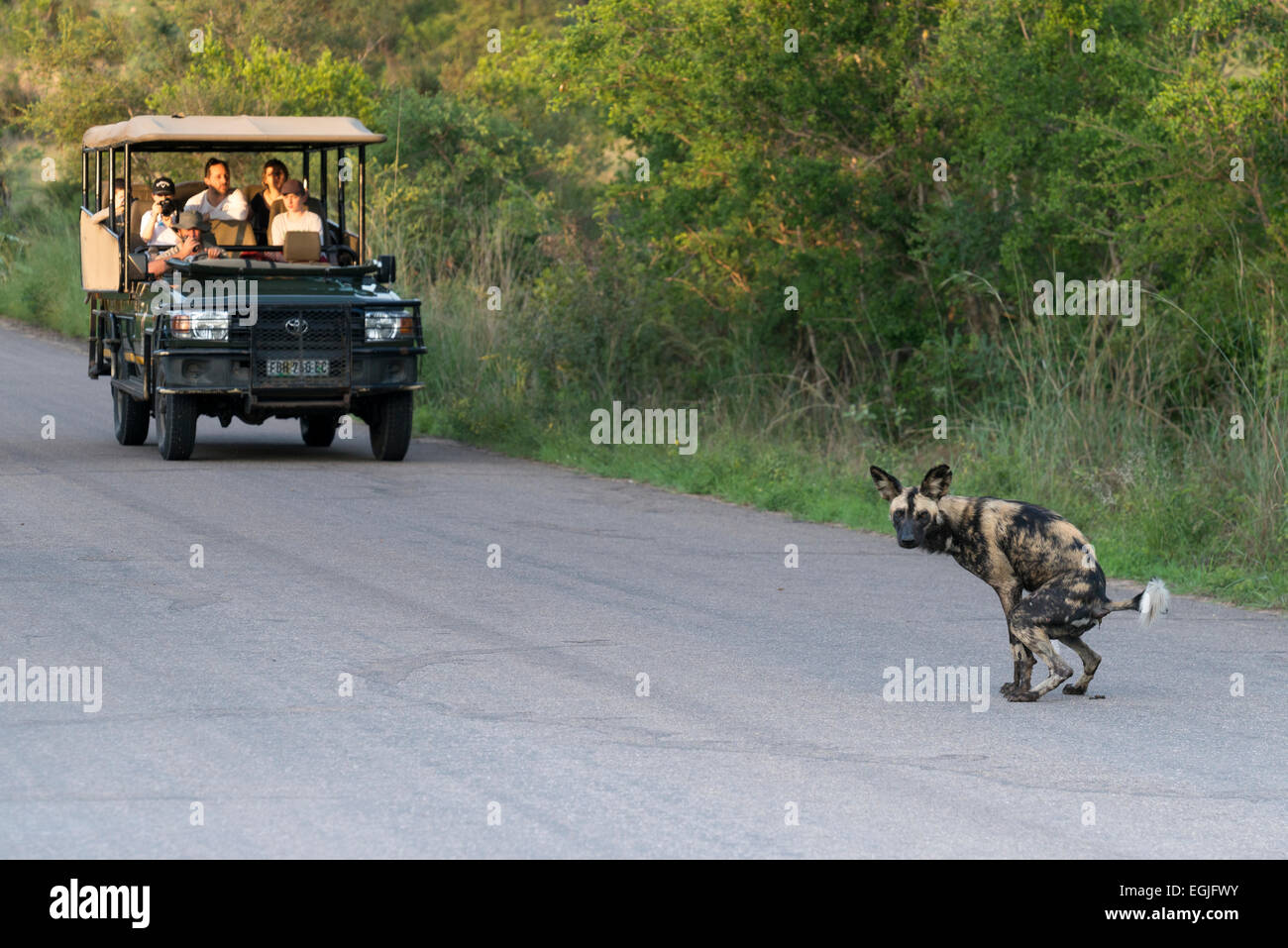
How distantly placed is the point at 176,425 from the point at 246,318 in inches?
43.9

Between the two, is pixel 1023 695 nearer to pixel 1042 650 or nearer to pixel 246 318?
pixel 1042 650

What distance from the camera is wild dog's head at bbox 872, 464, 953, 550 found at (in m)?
7.65

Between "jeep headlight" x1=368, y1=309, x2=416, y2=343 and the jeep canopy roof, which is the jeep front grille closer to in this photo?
"jeep headlight" x1=368, y1=309, x2=416, y2=343

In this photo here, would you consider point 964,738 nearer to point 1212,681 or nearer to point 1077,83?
point 1212,681

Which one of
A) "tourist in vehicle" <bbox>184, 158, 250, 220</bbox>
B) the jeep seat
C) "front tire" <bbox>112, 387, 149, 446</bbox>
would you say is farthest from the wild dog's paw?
"tourist in vehicle" <bbox>184, 158, 250, 220</bbox>

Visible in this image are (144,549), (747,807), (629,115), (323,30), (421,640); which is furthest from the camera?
(323,30)

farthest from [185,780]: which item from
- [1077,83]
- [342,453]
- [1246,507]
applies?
[1077,83]

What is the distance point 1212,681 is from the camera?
325 inches

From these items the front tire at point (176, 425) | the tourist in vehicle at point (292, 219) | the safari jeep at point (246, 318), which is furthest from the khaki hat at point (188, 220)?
the front tire at point (176, 425)

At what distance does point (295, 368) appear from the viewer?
15719 millimetres

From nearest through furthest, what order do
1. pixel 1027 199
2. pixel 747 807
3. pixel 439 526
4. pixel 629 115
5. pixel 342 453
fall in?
1. pixel 747 807
2. pixel 439 526
3. pixel 342 453
4. pixel 1027 199
5. pixel 629 115

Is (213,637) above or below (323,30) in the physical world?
below

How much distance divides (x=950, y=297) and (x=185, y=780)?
14604 mm

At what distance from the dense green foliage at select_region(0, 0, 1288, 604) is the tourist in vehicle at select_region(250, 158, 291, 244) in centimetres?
302
